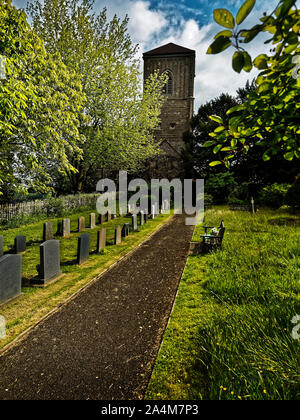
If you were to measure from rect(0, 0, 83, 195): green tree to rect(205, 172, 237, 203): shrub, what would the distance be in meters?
17.3

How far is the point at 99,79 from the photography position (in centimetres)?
1750

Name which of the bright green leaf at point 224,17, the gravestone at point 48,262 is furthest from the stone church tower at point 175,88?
the bright green leaf at point 224,17

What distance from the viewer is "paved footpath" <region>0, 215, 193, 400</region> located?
2.61 metres

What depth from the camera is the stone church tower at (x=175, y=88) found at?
1297 inches

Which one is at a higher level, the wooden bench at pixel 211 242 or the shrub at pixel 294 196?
the shrub at pixel 294 196

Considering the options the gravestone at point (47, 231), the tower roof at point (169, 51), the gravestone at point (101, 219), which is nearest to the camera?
the gravestone at point (47, 231)

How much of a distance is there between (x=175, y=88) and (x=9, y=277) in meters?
35.7

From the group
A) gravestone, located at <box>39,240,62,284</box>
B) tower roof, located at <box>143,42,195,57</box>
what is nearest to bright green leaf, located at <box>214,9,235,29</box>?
gravestone, located at <box>39,240,62,284</box>

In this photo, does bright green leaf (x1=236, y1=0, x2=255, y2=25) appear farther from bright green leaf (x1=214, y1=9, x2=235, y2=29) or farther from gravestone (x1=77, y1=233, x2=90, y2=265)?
gravestone (x1=77, y1=233, x2=90, y2=265)

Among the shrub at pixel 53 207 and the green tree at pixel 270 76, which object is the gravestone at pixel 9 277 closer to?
the green tree at pixel 270 76

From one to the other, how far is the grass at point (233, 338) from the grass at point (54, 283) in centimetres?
239
